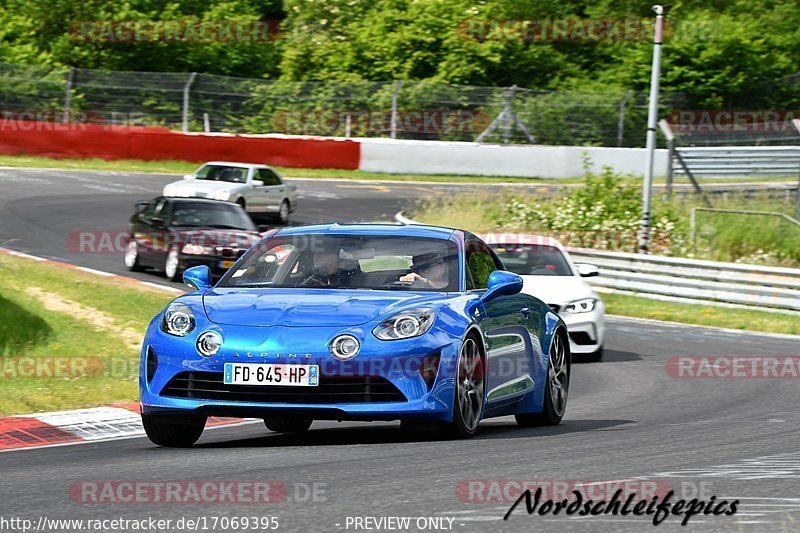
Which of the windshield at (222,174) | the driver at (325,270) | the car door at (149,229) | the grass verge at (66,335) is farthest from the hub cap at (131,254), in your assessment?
the driver at (325,270)

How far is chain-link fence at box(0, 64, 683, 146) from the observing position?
4322 cm

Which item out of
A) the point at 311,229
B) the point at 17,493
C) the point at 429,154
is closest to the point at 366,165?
the point at 429,154

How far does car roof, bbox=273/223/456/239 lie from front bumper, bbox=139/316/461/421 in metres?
1.38

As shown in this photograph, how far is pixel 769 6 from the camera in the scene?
5953 centimetres

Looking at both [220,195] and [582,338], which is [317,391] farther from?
[220,195]

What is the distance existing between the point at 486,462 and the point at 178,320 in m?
2.04

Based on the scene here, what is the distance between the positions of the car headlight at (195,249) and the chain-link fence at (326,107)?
21044 mm

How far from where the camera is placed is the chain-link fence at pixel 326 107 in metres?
43.2

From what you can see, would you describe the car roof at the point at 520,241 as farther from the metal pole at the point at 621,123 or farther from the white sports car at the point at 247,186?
the metal pole at the point at 621,123

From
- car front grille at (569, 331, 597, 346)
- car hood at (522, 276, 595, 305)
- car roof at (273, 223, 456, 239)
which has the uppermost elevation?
car roof at (273, 223, 456, 239)

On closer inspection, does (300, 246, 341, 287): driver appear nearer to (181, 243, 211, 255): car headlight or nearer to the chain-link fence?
(181, 243, 211, 255): car headlight

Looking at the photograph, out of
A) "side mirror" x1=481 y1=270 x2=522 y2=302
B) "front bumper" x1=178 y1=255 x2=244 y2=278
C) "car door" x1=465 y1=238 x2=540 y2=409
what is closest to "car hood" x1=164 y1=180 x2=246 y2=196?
"front bumper" x1=178 y1=255 x2=244 y2=278

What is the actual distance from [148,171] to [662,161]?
15.9 metres

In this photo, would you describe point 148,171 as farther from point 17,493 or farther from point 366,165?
point 17,493
